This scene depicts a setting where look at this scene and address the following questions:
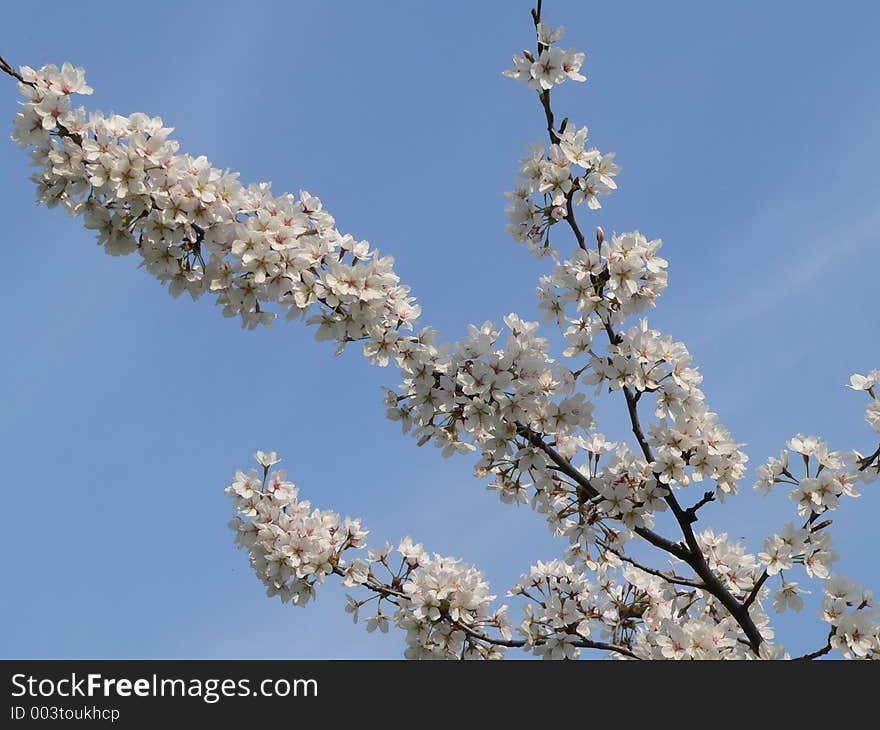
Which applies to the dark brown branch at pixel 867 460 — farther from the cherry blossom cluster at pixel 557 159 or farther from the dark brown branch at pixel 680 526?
the cherry blossom cluster at pixel 557 159

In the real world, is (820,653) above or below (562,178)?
below

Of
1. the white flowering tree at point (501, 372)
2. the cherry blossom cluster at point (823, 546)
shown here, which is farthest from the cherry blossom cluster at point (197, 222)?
the cherry blossom cluster at point (823, 546)

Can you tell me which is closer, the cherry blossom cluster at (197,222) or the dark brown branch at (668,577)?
the cherry blossom cluster at (197,222)

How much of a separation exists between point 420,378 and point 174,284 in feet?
5.84

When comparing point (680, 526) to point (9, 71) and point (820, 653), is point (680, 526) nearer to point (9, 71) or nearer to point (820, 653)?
point (820, 653)

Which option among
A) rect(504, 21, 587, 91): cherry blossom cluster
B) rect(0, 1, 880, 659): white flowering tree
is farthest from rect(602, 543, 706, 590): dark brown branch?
rect(504, 21, 587, 91): cherry blossom cluster

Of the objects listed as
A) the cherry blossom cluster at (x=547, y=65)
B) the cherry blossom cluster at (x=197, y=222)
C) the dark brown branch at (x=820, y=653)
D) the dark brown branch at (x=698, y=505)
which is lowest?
the dark brown branch at (x=820, y=653)

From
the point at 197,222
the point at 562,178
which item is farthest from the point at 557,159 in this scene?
the point at 197,222

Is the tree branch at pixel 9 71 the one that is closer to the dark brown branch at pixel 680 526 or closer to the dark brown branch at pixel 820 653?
the dark brown branch at pixel 680 526

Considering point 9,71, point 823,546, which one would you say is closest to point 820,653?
point 823,546

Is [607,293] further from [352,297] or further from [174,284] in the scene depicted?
[174,284]

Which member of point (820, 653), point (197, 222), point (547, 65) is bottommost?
point (820, 653)

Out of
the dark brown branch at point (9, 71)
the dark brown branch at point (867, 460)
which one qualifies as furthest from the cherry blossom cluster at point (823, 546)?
the dark brown branch at point (9, 71)

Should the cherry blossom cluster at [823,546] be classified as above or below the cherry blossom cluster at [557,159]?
below
